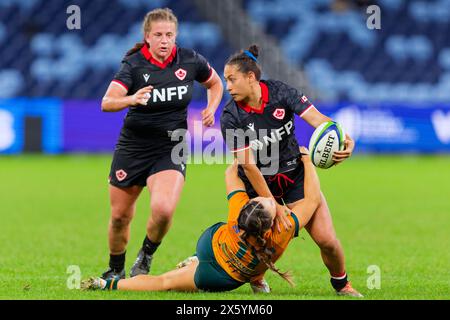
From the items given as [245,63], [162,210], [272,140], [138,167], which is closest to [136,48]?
[138,167]

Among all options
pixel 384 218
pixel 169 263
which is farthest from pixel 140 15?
pixel 169 263

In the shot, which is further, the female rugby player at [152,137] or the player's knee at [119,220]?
the player's knee at [119,220]

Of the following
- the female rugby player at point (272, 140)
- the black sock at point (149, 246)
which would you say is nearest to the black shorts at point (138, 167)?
the black sock at point (149, 246)

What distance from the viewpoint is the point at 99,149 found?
23.6m

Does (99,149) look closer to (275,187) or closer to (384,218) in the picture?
(384,218)

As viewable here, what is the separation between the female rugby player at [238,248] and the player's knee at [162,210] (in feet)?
1.87

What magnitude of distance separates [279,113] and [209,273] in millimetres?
1360

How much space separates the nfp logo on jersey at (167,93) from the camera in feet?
26.1

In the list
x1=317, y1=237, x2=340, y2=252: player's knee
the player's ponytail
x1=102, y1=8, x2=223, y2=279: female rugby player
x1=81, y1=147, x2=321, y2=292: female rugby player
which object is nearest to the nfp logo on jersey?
x1=102, y1=8, x2=223, y2=279: female rugby player

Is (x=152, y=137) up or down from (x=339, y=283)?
up

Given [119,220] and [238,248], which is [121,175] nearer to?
[119,220]

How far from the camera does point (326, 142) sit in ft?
23.2

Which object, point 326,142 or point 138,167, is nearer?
point 326,142

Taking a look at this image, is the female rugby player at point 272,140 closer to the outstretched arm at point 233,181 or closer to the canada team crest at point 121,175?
the outstretched arm at point 233,181
